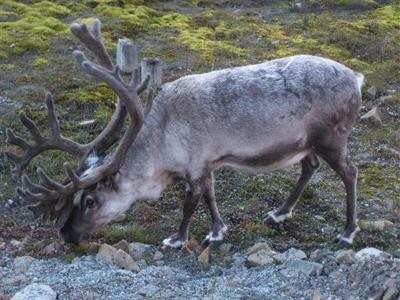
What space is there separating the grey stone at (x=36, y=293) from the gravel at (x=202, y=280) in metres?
0.12

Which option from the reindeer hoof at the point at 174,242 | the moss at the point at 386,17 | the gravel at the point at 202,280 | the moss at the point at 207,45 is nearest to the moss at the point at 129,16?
the moss at the point at 207,45

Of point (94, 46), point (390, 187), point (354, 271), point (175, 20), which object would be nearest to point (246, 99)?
point (94, 46)

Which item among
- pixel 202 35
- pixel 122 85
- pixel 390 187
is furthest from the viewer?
pixel 202 35

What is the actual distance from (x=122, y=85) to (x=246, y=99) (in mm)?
1331

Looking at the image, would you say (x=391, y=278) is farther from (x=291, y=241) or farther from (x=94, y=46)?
(x=94, y=46)

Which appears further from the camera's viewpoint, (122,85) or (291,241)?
(291,241)

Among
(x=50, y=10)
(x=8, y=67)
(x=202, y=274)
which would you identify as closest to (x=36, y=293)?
(x=202, y=274)

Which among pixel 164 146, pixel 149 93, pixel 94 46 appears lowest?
pixel 164 146

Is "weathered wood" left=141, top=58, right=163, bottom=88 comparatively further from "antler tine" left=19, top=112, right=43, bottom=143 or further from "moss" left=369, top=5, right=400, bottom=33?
"moss" left=369, top=5, right=400, bottom=33

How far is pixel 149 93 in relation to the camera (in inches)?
284

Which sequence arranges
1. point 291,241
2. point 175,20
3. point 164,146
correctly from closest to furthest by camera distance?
1. point 164,146
2. point 291,241
3. point 175,20

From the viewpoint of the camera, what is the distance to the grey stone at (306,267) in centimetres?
659

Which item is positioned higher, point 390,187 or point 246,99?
point 246,99

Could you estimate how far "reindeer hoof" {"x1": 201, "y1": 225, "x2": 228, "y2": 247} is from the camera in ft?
25.4
